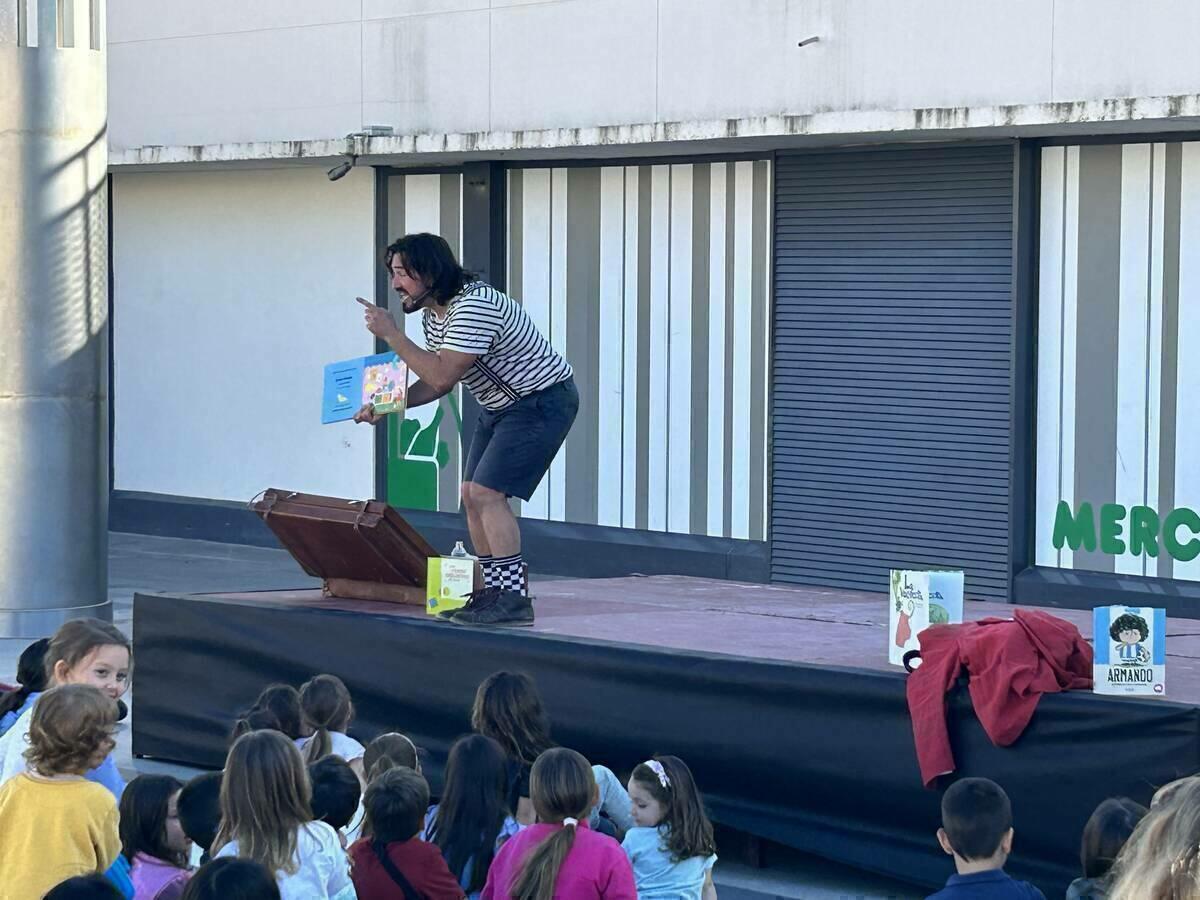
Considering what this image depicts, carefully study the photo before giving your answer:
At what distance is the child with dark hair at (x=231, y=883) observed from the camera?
389 centimetres

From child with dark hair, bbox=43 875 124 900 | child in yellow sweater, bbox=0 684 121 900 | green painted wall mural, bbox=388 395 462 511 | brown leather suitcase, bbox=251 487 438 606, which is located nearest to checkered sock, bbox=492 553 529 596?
brown leather suitcase, bbox=251 487 438 606

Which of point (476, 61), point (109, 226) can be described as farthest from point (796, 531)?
point (109, 226)

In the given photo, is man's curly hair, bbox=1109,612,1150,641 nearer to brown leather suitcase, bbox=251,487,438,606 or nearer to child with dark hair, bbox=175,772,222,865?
child with dark hair, bbox=175,772,222,865

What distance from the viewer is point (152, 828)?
4918mm

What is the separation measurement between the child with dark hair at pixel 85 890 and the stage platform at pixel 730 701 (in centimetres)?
300

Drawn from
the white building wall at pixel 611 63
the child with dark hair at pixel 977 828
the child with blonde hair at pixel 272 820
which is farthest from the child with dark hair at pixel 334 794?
Result: the white building wall at pixel 611 63

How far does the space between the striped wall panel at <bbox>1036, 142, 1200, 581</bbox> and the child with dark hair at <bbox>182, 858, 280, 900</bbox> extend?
7.87 metres

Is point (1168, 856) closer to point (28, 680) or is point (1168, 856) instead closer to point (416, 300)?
point (28, 680)

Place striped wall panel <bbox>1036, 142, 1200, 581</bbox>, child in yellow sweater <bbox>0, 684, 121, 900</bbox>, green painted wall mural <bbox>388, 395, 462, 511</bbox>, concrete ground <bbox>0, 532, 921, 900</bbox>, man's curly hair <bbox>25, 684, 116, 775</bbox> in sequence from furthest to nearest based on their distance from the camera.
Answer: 1. green painted wall mural <bbox>388, 395, 462, 511</bbox>
2. striped wall panel <bbox>1036, 142, 1200, 581</bbox>
3. concrete ground <bbox>0, 532, 921, 900</bbox>
4. man's curly hair <bbox>25, 684, 116, 775</bbox>
5. child in yellow sweater <bbox>0, 684, 121, 900</bbox>

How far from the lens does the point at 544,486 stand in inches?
553

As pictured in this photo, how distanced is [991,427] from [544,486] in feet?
12.1

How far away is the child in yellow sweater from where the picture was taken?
14.8 feet

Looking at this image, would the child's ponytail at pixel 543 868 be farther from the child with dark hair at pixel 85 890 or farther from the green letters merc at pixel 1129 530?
the green letters merc at pixel 1129 530

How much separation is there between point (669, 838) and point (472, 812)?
1.95 ft
